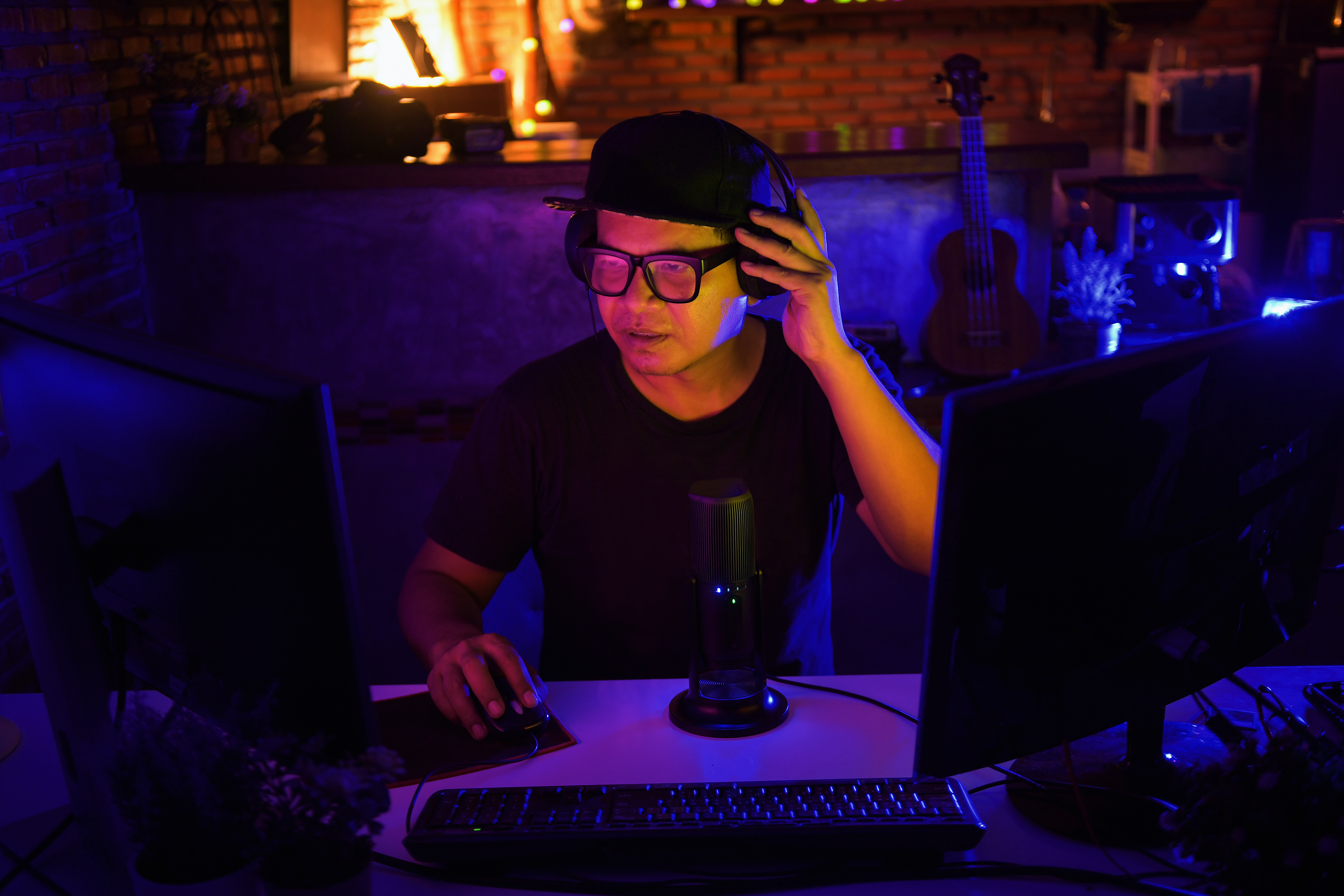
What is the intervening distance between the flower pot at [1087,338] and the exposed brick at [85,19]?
7.84 feet

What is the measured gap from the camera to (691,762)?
3.70 ft

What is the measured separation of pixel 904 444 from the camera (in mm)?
1382

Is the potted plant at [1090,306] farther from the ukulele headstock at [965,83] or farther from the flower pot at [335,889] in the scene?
the flower pot at [335,889]

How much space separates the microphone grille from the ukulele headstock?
1.90m

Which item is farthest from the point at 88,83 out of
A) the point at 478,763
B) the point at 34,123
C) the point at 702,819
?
the point at 702,819

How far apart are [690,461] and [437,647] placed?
0.45 meters

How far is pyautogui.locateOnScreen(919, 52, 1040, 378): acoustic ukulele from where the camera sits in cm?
265

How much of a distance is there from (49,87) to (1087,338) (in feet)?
7.91

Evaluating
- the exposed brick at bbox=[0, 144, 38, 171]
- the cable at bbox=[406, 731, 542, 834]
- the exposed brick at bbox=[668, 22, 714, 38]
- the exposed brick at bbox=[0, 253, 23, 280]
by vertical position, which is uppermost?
the exposed brick at bbox=[668, 22, 714, 38]

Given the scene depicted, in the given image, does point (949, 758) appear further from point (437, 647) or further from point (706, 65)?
point (706, 65)

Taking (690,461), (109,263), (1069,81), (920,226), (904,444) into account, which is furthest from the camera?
(1069,81)

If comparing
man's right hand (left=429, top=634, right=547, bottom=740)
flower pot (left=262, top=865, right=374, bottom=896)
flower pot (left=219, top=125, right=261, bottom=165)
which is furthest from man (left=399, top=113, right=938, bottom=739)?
flower pot (left=219, top=125, right=261, bottom=165)

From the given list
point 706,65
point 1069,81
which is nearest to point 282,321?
point 706,65

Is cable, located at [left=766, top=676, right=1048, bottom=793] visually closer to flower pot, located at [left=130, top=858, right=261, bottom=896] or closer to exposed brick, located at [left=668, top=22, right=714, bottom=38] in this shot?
flower pot, located at [left=130, top=858, right=261, bottom=896]
